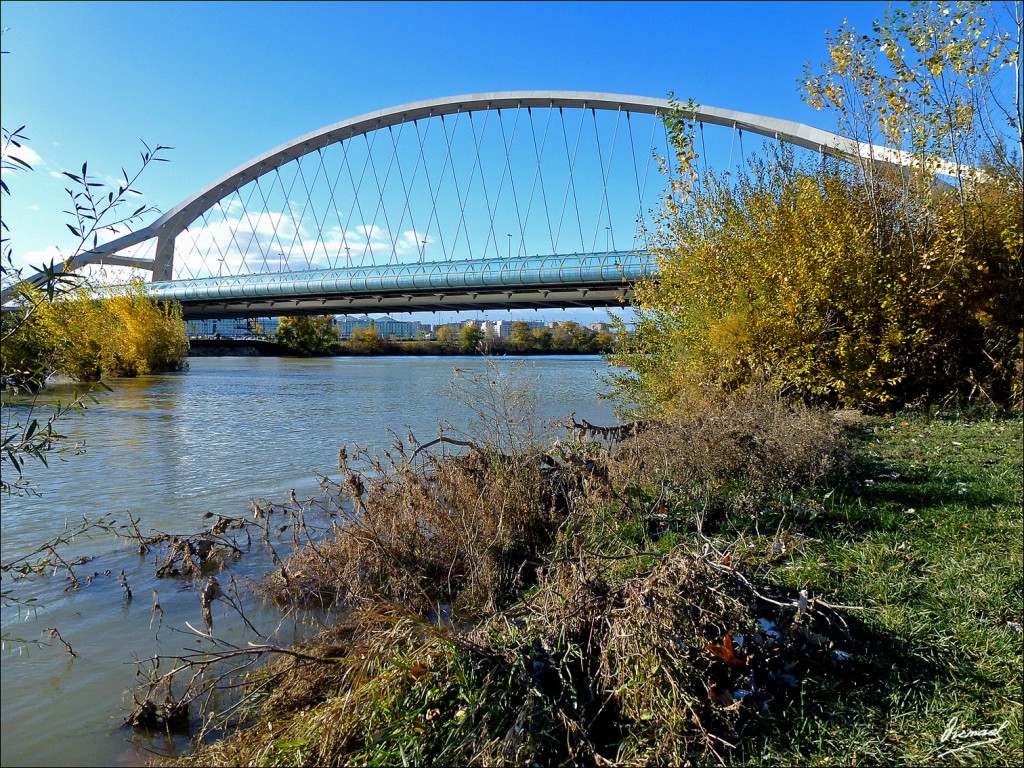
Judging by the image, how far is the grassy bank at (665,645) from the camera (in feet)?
8.46

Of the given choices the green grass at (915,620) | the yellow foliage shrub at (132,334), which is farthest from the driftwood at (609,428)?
the yellow foliage shrub at (132,334)

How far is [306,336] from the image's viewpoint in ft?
247

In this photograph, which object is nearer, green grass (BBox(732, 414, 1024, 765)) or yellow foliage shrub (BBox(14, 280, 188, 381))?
green grass (BBox(732, 414, 1024, 765))

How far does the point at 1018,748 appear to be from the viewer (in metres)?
2.42

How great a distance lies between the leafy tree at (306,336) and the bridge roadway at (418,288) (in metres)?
20.1

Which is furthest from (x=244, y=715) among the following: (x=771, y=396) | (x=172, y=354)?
(x=172, y=354)

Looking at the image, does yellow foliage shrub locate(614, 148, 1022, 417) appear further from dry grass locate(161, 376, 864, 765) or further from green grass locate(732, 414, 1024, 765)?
dry grass locate(161, 376, 864, 765)

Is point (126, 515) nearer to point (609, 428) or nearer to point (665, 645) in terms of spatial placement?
point (609, 428)

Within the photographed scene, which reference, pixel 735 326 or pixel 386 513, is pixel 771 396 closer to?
pixel 735 326

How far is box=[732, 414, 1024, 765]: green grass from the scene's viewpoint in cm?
253

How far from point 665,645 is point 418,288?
1523 inches

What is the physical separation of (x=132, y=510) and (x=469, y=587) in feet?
16.8

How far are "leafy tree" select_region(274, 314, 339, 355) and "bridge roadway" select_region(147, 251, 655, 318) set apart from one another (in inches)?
792

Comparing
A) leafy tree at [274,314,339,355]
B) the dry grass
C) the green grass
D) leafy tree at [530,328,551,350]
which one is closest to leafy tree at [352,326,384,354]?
→ leafy tree at [274,314,339,355]
